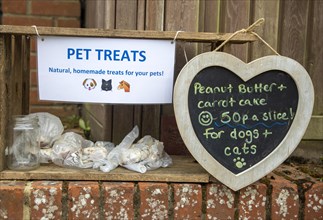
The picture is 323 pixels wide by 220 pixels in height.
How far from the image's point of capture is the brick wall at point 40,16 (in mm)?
2619

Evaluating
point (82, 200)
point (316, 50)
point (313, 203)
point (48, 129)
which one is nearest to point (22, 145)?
point (48, 129)

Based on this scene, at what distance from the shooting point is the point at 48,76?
1729mm

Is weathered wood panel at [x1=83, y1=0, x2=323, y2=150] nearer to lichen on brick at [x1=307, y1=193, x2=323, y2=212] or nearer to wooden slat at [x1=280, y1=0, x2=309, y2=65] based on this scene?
wooden slat at [x1=280, y1=0, x2=309, y2=65]

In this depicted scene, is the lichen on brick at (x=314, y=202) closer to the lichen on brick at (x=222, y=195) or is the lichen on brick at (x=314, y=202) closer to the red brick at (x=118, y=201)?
the lichen on brick at (x=222, y=195)

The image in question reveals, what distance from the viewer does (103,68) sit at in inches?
67.1

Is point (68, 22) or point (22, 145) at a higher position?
point (68, 22)

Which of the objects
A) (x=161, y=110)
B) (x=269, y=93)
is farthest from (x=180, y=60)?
(x=269, y=93)

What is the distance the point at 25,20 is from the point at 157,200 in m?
1.52

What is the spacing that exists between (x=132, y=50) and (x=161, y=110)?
1.37 feet

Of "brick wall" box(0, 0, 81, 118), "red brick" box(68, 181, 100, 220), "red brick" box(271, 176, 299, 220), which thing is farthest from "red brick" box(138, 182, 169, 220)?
"brick wall" box(0, 0, 81, 118)

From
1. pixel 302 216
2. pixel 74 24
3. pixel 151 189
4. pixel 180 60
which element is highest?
pixel 74 24

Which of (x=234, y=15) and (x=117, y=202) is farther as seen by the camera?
(x=234, y=15)

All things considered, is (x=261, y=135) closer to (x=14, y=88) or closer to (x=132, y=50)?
(x=132, y=50)

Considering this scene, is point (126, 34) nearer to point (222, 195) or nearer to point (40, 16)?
point (222, 195)
